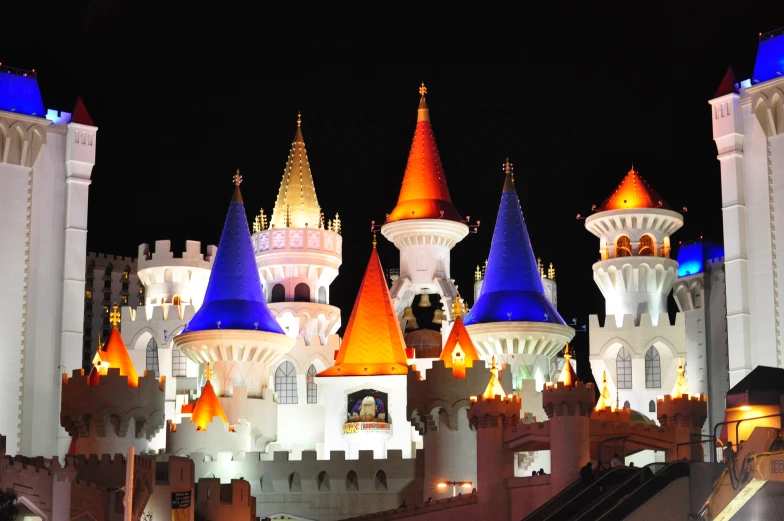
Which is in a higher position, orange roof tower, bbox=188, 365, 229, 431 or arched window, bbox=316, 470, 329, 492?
orange roof tower, bbox=188, 365, 229, 431

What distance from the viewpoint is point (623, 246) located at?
59875mm

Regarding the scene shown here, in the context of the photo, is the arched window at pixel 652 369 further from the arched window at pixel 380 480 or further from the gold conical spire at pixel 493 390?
the gold conical spire at pixel 493 390

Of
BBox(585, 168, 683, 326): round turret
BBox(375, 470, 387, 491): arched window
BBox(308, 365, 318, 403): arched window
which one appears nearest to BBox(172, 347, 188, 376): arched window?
BBox(308, 365, 318, 403): arched window

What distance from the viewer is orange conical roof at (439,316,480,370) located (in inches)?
1944

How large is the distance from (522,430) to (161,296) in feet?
79.9

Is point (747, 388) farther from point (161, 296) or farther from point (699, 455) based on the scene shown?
point (161, 296)

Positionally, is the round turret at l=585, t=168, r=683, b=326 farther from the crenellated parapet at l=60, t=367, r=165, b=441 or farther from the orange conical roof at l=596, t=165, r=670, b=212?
the crenellated parapet at l=60, t=367, r=165, b=441

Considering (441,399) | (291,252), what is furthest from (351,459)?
(291,252)

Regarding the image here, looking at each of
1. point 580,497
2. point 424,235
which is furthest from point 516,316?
point 580,497

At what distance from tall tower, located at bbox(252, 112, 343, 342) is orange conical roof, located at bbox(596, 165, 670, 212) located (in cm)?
1044

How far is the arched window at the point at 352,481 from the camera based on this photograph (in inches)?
1972

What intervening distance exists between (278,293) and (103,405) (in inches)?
557

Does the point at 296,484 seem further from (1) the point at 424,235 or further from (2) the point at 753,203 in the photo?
(2) the point at 753,203

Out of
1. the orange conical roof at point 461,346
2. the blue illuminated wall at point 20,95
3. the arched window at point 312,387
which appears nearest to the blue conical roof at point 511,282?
the orange conical roof at point 461,346
